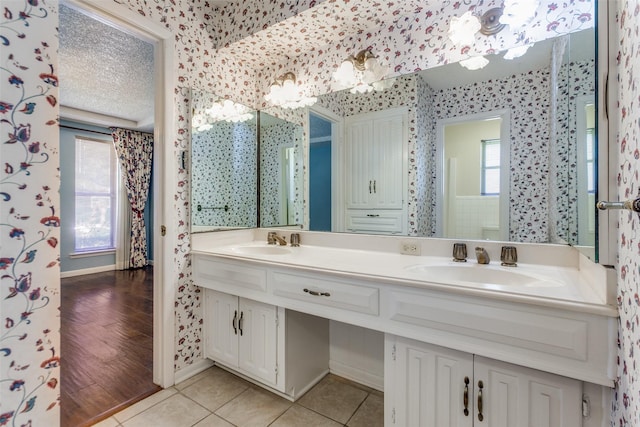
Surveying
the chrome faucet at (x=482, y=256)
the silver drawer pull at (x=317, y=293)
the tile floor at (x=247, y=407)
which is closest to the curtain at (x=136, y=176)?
the tile floor at (x=247, y=407)

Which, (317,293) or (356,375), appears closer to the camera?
(317,293)

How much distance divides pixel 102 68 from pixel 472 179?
3.62 meters

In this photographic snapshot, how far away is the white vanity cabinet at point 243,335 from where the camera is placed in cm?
168

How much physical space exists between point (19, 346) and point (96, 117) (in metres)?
4.85

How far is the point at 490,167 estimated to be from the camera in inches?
59.7

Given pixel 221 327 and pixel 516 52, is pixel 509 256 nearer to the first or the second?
pixel 516 52

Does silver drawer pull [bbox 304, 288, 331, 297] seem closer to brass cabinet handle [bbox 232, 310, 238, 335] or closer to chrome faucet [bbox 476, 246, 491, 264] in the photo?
brass cabinet handle [bbox 232, 310, 238, 335]

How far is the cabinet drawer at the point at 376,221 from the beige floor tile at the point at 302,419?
1.08 m

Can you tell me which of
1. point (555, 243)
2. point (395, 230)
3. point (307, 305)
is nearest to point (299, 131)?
point (395, 230)

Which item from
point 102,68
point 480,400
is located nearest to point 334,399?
point 480,400

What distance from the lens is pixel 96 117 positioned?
15.2ft

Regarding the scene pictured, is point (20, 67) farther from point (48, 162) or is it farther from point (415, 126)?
point (415, 126)

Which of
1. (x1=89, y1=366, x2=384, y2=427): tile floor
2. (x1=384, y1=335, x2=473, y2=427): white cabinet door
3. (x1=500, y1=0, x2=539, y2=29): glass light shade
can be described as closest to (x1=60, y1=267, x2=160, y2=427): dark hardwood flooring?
→ (x1=89, y1=366, x2=384, y2=427): tile floor

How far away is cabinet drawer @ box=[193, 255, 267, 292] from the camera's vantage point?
5.35 feet
